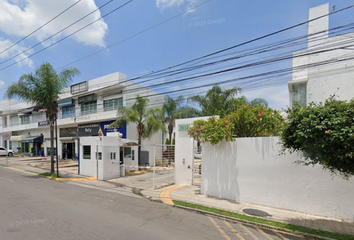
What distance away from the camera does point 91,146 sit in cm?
1344

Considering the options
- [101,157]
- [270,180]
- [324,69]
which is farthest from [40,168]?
[324,69]

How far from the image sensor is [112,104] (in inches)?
874

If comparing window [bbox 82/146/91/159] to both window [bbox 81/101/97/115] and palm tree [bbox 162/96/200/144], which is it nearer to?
palm tree [bbox 162/96/200/144]

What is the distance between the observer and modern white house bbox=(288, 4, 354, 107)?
13.2 metres

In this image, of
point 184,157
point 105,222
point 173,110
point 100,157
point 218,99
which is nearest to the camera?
point 105,222

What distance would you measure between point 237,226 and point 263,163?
8.52 ft

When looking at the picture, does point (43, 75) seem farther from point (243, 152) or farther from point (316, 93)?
point (316, 93)

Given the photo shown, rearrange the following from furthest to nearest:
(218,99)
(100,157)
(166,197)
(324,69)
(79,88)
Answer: (79,88), (218,99), (324,69), (100,157), (166,197)

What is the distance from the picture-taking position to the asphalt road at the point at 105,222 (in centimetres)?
472

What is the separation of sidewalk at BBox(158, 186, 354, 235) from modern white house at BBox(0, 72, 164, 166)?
402 inches

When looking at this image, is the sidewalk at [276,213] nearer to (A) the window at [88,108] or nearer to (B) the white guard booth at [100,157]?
(B) the white guard booth at [100,157]

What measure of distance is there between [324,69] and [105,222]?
52.9 feet

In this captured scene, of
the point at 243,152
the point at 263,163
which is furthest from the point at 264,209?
the point at 243,152

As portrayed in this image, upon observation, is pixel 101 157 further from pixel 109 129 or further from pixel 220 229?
pixel 220 229
